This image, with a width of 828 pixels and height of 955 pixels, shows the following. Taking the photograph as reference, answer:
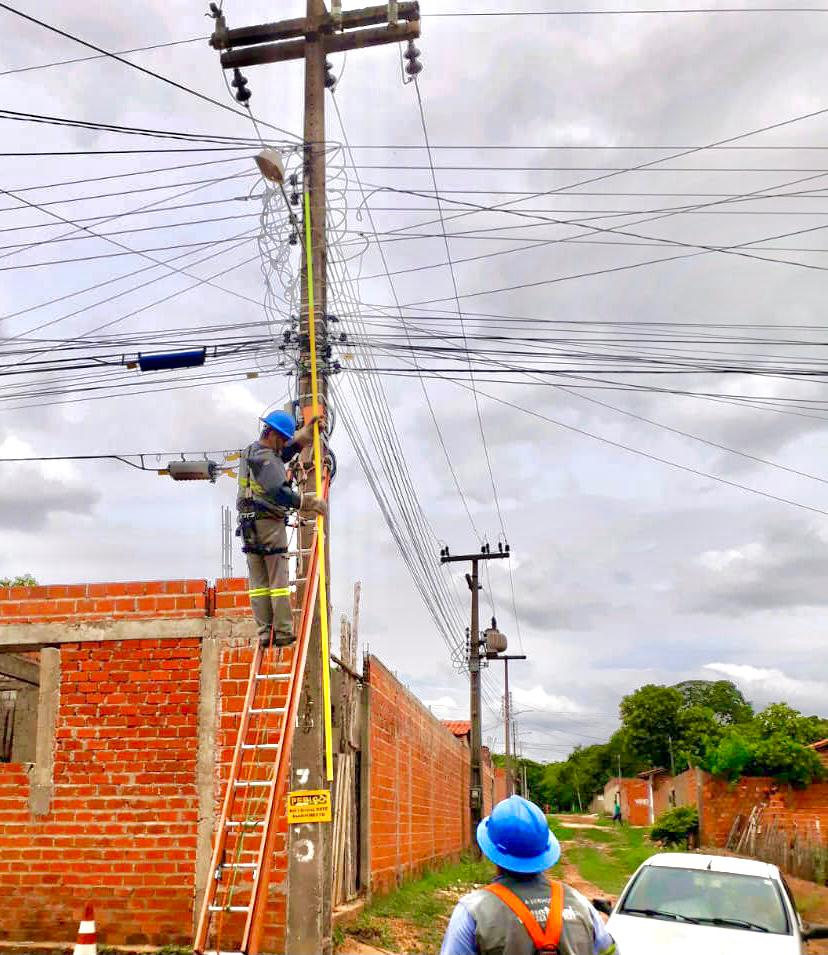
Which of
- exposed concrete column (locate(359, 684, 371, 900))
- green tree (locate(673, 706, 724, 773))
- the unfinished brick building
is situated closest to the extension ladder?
the unfinished brick building

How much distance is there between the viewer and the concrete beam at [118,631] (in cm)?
958

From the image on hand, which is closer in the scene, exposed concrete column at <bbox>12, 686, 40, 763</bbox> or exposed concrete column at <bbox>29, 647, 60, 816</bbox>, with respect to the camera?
exposed concrete column at <bbox>29, 647, 60, 816</bbox>

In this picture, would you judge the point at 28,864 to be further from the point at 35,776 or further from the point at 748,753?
the point at 748,753

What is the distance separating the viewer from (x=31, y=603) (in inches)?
393

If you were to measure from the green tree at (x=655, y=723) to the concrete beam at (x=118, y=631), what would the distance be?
206 ft

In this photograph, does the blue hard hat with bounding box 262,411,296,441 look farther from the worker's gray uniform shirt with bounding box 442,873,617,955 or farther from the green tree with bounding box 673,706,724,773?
the green tree with bounding box 673,706,724,773

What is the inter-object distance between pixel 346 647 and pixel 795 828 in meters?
14.2

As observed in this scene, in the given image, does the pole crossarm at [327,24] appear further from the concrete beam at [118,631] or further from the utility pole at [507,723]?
the utility pole at [507,723]

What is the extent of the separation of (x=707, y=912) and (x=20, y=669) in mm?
7225

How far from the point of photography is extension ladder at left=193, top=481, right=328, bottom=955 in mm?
6000

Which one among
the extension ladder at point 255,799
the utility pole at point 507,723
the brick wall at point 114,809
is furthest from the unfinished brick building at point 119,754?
the utility pole at point 507,723

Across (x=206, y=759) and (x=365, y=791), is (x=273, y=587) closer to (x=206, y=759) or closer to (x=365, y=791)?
(x=206, y=759)

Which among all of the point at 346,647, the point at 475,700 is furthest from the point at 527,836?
the point at 475,700

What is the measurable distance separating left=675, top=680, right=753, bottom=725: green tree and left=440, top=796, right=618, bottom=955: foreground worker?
240 feet
